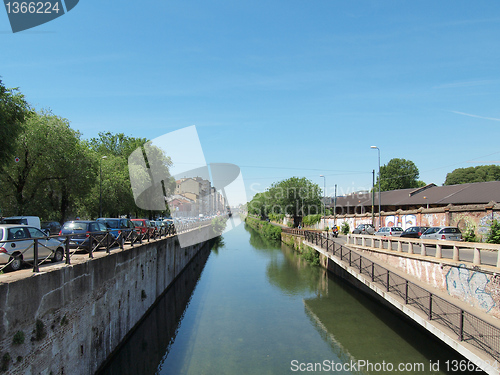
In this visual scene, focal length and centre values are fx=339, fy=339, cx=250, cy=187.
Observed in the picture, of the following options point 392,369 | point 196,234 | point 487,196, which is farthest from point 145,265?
point 487,196

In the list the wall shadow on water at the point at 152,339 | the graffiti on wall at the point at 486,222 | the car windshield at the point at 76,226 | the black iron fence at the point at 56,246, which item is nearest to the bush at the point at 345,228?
the graffiti on wall at the point at 486,222

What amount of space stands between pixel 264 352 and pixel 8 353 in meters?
9.27

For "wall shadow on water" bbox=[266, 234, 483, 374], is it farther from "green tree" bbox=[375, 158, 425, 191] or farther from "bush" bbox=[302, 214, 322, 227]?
"green tree" bbox=[375, 158, 425, 191]

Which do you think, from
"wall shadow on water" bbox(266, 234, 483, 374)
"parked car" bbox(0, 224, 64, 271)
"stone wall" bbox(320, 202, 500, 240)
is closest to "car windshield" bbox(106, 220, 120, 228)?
"parked car" bbox(0, 224, 64, 271)

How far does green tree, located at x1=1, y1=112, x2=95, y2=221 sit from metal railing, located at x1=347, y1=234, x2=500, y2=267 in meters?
23.5

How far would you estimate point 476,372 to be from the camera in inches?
417

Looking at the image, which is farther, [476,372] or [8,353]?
[476,372]

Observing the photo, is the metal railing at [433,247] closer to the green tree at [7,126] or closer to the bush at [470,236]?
the bush at [470,236]

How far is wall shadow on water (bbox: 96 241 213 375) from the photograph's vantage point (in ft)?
37.9

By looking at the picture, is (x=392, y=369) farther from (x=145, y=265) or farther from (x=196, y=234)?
(x=196, y=234)

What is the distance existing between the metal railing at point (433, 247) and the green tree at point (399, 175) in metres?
63.3

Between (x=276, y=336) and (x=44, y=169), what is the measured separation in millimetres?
22841

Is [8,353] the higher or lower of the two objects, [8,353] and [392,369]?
the higher

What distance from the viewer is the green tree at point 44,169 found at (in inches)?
1002
